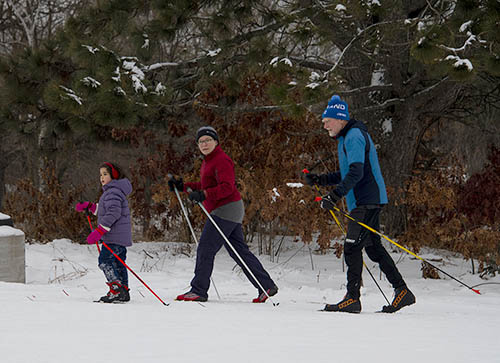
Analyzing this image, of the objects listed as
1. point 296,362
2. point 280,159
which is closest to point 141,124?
point 280,159

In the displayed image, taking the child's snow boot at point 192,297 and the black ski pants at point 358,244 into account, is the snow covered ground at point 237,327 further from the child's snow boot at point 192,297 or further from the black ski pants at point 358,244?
the black ski pants at point 358,244

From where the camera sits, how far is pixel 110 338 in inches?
132

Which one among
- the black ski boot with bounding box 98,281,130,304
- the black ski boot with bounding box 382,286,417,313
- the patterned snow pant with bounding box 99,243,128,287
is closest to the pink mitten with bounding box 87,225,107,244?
the patterned snow pant with bounding box 99,243,128,287

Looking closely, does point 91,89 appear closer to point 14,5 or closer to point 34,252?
point 34,252

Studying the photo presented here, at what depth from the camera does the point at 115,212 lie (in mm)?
4977

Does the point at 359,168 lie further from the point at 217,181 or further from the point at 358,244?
the point at 217,181

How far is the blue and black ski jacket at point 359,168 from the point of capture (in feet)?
14.8

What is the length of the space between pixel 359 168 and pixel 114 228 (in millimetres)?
2183

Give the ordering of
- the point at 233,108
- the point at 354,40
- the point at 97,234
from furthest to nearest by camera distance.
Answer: the point at 233,108 < the point at 354,40 < the point at 97,234

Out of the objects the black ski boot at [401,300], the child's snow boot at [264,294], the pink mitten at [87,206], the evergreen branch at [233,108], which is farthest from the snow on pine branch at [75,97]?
the black ski boot at [401,300]

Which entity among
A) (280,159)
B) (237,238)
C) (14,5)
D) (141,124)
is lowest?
(237,238)

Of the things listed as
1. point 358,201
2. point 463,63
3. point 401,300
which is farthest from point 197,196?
point 463,63

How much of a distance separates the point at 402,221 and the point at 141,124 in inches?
178

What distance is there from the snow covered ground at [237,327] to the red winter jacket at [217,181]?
2.98ft
